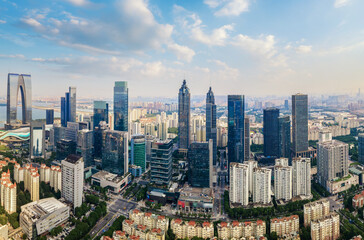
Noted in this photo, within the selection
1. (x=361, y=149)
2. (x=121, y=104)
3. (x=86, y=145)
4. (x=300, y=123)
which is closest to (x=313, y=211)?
(x=300, y=123)

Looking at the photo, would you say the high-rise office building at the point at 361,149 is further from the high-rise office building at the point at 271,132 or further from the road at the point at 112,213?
the road at the point at 112,213

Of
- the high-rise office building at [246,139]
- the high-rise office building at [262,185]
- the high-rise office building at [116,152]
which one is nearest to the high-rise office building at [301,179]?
the high-rise office building at [262,185]

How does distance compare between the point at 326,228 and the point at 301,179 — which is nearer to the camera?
the point at 326,228

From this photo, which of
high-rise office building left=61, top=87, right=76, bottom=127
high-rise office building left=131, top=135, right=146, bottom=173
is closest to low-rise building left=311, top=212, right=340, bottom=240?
high-rise office building left=131, top=135, right=146, bottom=173

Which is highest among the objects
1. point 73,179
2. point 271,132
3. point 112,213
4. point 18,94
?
point 18,94

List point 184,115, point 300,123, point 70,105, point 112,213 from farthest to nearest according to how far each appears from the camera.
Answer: point 70,105
point 184,115
point 300,123
point 112,213

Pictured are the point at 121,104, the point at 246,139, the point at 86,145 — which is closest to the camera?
the point at 86,145

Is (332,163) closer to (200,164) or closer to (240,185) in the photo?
(240,185)

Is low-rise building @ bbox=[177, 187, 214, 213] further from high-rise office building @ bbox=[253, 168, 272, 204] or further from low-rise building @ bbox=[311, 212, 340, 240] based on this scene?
low-rise building @ bbox=[311, 212, 340, 240]
